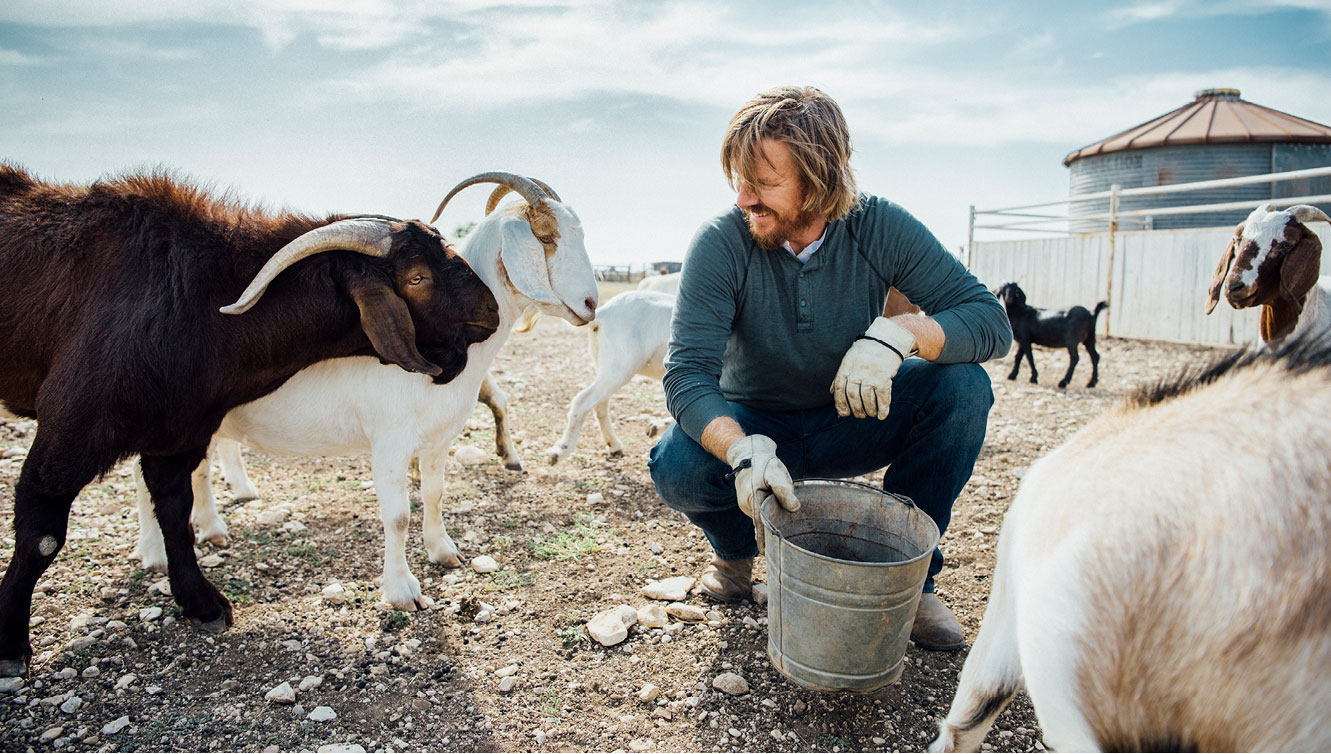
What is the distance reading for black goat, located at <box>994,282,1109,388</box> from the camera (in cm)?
840

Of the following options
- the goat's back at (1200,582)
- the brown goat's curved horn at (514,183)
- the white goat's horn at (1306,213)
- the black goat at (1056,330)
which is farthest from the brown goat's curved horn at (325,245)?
the black goat at (1056,330)

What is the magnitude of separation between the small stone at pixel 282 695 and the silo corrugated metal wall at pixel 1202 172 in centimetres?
1896

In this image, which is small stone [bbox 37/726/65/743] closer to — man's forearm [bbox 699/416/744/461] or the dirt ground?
the dirt ground

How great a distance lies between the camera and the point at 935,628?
256 centimetres

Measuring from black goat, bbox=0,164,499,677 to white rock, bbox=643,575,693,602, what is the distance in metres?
1.19

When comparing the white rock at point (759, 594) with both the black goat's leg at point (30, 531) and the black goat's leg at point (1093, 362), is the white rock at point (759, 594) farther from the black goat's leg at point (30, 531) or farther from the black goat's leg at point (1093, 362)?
the black goat's leg at point (1093, 362)

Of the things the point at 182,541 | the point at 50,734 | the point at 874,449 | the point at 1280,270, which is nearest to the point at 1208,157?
the point at 1280,270

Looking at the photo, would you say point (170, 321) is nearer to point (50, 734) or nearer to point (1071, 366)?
point (50, 734)

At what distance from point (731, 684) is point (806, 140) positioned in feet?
5.89

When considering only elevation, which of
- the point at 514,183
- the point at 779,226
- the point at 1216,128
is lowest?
the point at 779,226

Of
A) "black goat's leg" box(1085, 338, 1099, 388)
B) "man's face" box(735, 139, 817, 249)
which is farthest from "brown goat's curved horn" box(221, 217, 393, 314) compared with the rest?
"black goat's leg" box(1085, 338, 1099, 388)

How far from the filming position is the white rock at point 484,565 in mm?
3252

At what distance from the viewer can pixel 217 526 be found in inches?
137

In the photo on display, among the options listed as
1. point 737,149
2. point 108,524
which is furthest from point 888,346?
point 108,524
